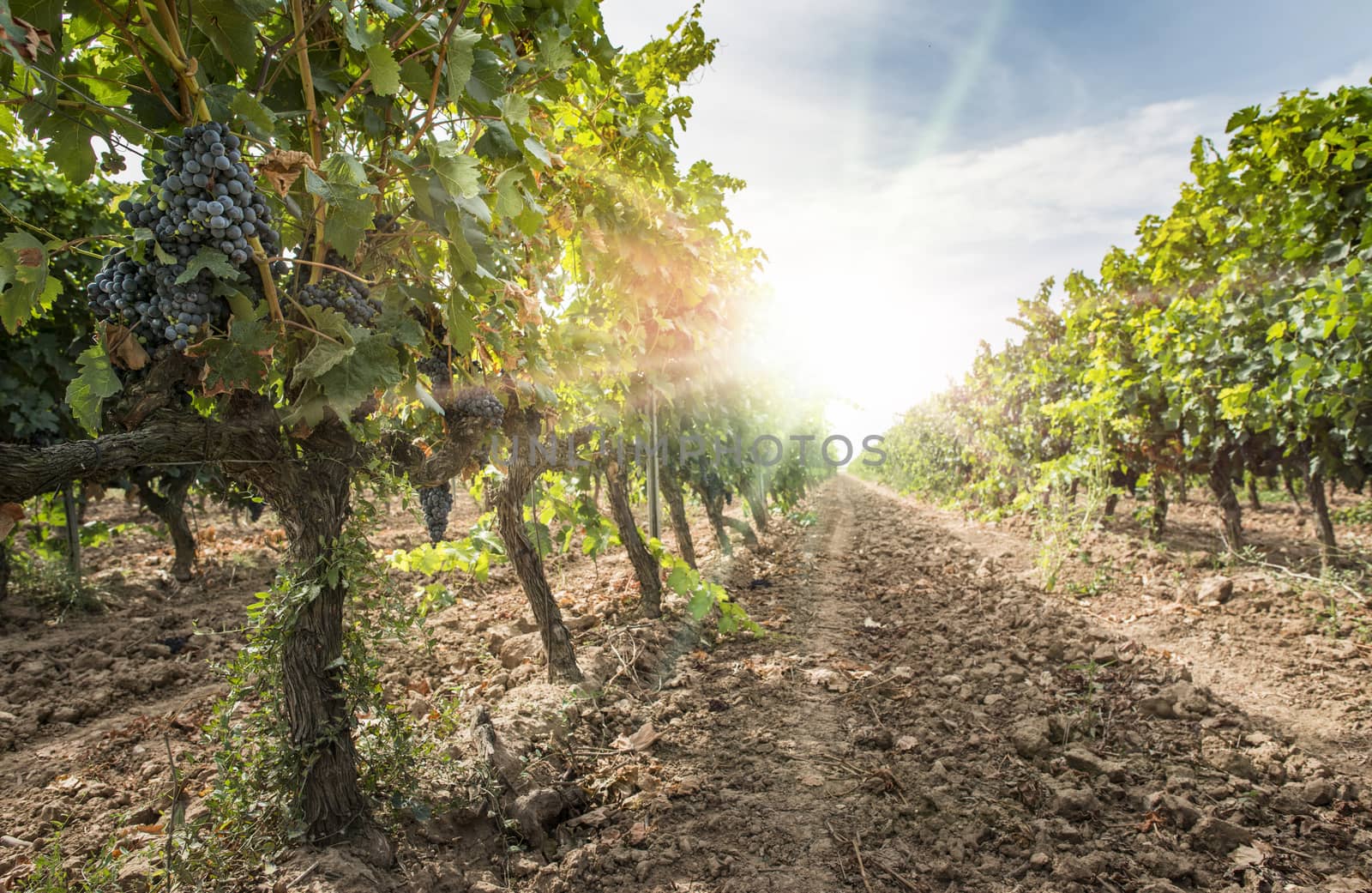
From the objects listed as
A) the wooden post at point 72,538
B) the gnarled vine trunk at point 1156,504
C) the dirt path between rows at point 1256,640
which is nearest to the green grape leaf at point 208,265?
the dirt path between rows at point 1256,640

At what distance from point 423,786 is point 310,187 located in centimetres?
193

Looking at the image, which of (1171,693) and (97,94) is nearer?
(97,94)

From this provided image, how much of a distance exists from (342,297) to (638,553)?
3201mm

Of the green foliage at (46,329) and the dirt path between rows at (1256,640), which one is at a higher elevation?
the green foliage at (46,329)

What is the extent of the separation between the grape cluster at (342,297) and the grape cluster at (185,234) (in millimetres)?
133

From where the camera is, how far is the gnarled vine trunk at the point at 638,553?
4.64 meters

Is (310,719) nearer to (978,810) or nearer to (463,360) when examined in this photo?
(463,360)

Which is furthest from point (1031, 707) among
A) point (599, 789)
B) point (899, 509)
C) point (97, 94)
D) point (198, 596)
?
point (899, 509)

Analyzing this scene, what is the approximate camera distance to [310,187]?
4.23ft

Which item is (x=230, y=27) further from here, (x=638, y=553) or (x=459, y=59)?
(x=638, y=553)

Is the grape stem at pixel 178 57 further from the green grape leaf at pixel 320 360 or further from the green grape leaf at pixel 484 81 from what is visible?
the green grape leaf at pixel 484 81

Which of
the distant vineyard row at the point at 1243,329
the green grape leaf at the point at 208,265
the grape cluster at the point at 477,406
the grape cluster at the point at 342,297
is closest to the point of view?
the green grape leaf at the point at 208,265

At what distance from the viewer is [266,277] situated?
4.86 feet

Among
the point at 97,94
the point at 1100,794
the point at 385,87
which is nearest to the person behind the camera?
the point at 385,87
